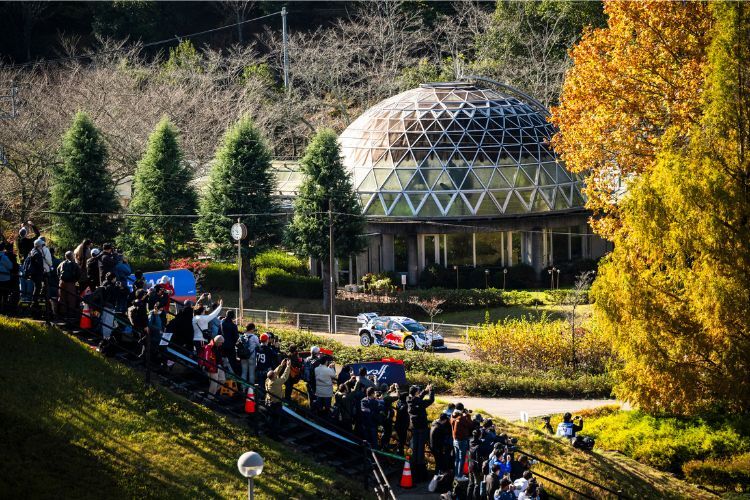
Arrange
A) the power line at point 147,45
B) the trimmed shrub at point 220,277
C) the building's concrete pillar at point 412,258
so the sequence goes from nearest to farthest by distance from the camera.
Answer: the trimmed shrub at point 220,277, the building's concrete pillar at point 412,258, the power line at point 147,45

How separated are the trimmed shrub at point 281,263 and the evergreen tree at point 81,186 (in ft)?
24.2

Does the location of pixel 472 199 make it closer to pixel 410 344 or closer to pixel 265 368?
pixel 410 344

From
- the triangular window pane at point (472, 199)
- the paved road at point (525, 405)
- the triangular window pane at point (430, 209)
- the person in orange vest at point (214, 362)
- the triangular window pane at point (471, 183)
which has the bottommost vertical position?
the paved road at point (525, 405)

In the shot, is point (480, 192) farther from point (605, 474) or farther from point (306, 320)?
point (605, 474)

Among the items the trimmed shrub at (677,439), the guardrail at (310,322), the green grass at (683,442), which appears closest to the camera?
the green grass at (683,442)

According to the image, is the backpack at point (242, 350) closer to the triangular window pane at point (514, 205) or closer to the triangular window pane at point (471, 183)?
the triangular window pane at point (471, 183)

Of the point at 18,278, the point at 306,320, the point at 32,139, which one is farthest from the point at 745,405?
the point at 32,139

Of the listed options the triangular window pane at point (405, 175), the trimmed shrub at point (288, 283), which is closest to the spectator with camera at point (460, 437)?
the trimmed shrub at point (288, 283)

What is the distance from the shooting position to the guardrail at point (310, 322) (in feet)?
135

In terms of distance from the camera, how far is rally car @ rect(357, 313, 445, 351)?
3819 centimetres

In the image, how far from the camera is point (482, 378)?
31703 mm

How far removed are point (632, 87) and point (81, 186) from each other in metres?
26.3

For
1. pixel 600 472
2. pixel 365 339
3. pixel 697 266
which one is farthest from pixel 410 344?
pixel 600 472

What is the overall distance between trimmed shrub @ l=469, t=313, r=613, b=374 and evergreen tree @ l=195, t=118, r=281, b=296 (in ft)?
51.0
